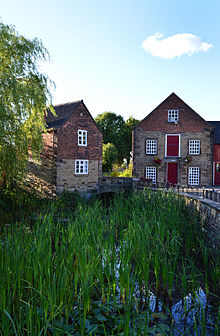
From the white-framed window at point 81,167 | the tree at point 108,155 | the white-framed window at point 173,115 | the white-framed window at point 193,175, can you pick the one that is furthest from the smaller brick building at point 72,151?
the tree at point 108,155

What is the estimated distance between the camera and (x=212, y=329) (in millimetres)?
3859

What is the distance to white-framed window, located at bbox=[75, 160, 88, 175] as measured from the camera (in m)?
20.1

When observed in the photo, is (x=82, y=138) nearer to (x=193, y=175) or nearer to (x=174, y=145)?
(x=174, y=145)

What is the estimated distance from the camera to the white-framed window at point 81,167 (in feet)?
66.0

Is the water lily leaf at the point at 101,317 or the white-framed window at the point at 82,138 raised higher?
the white-framed window at the point at 82,138

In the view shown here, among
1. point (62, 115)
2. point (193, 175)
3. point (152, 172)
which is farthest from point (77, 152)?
point (193, 175)

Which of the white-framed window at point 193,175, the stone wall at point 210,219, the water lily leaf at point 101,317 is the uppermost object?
Result: the white-framed window at point 193,175

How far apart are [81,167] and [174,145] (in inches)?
371

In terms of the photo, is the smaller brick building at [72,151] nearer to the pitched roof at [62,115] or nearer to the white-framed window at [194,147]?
the pitched roof at [62,115]

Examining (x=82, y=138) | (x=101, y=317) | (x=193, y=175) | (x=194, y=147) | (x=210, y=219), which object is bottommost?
(x=101, y=317)

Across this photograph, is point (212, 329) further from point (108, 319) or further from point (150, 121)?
point (150, 121)

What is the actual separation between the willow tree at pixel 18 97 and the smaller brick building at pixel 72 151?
192 inches

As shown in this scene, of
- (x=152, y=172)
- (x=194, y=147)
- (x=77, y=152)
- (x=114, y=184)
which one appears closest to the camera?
(x=77, y=152)

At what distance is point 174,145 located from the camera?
913 inches
